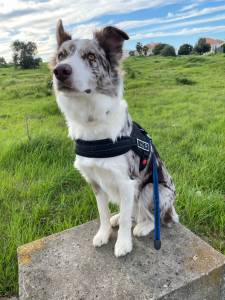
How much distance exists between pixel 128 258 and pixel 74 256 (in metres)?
0.37

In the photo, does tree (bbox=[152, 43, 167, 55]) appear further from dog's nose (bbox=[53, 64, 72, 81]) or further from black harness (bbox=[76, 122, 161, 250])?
dog's nose (bbox=[53, 64, 72, 81])

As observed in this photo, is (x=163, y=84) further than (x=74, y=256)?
Yes

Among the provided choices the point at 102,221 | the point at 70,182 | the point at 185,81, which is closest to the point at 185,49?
the point at 185,81

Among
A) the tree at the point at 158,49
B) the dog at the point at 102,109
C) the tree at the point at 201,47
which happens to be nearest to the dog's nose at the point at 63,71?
the dog at the point at 102,109

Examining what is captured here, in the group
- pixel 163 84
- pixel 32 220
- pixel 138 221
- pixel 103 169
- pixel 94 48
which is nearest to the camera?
pixel 94 48

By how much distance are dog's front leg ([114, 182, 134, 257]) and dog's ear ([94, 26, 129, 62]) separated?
0.79m

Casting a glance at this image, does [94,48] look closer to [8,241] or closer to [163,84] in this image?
[8,241]

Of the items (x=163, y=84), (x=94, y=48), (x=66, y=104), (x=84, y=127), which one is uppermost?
(x=94, y=48)

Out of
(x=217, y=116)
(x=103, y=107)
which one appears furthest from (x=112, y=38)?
(x=217, y=116)

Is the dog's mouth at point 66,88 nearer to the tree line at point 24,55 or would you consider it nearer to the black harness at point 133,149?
the black harness at point 133,149

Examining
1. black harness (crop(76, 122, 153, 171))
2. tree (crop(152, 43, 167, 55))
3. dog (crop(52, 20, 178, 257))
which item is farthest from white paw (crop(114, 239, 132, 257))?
tree (crop(152, 43, 167, 55))

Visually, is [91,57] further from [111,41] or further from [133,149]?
[133,149]

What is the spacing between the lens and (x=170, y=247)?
98.3 inches

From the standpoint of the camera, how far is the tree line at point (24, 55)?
25719 mm
